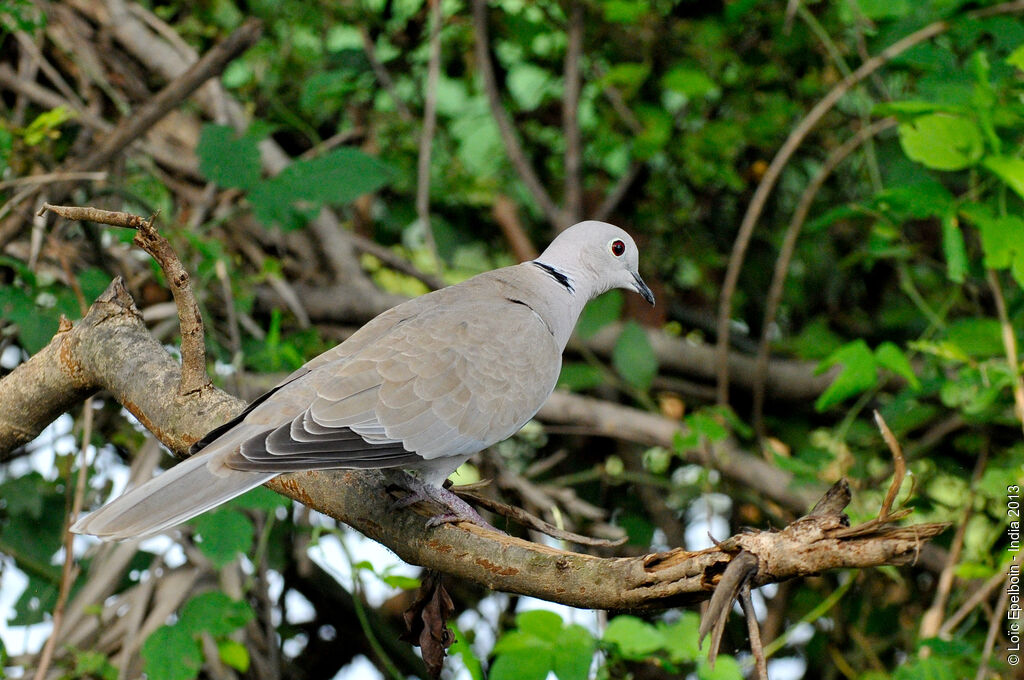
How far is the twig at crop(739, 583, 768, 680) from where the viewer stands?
1.22 meters

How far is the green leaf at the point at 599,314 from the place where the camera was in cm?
370

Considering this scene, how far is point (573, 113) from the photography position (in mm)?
3994

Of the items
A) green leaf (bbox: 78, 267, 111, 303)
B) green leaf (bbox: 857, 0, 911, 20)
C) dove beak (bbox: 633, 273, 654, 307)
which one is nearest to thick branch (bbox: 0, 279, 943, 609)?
green leaf (bbox: 78, 267, 111, 303)

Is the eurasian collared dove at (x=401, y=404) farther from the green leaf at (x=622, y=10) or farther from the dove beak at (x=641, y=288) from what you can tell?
the green leaf at (x=622, y=10)

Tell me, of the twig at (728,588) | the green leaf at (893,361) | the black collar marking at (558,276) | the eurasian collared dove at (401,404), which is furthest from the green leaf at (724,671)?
the twig at (728,588)

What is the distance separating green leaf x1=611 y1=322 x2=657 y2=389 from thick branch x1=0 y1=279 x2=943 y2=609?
5.80ft

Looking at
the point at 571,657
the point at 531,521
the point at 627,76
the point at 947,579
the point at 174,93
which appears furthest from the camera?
the point at 627,76

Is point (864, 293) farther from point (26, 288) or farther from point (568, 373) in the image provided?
point (26, 288)

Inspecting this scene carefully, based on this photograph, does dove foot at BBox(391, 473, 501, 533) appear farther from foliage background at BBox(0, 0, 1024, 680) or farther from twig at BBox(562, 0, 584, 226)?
twig at BBox(562, 0, 584, 226)

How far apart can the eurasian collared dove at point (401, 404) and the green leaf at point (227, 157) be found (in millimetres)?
862

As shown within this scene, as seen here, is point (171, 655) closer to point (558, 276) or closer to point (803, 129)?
point (558, 276)

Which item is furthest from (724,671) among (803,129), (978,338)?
(803,129)

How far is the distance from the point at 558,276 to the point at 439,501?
3.26 feet

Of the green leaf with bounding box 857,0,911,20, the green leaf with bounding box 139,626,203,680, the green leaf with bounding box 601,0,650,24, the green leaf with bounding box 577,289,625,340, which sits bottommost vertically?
the green leaf with bounding box 139,626,203,680
